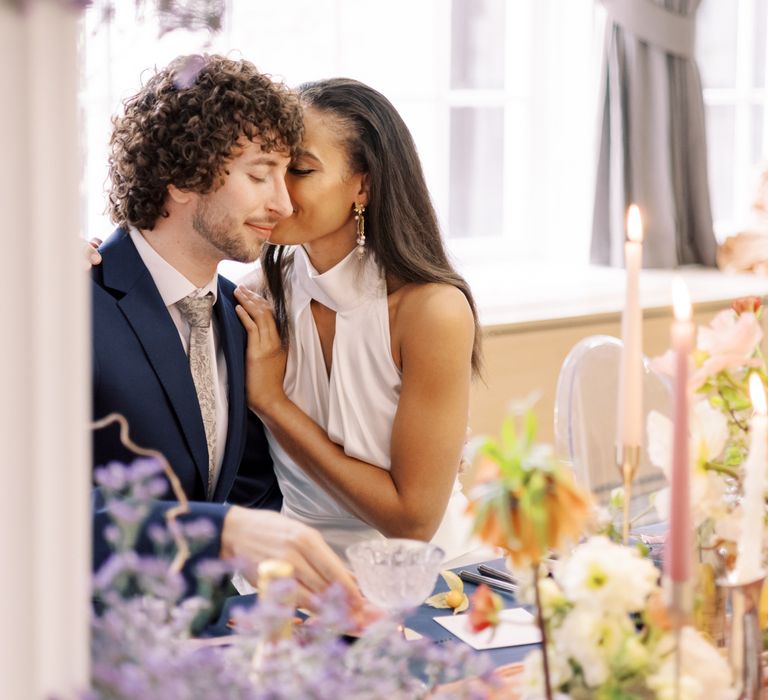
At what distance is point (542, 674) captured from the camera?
986 millimetres

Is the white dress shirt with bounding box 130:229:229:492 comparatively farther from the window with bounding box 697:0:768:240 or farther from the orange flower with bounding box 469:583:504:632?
the window with bounding box 697:0:768:240

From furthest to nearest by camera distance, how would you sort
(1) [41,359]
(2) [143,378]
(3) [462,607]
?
1. (2) [143,378]
2. (3) [462,607]
3. (1) [41,359]

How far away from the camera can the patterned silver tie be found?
2039mm

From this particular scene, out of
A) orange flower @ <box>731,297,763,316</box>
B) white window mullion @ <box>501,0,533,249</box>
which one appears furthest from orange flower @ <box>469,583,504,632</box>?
white window mullion @ <box>501,0,533,249</box>

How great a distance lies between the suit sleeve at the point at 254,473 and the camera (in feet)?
7.41

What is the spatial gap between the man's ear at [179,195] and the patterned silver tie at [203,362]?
17cm

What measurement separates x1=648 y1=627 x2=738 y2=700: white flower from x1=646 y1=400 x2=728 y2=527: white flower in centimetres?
24

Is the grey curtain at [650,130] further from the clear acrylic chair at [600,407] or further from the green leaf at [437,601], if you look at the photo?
the green leaf at [437,601]

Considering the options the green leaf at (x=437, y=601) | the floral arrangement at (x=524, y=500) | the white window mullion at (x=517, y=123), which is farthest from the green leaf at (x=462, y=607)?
the white window mullion at (x=517, y=123)

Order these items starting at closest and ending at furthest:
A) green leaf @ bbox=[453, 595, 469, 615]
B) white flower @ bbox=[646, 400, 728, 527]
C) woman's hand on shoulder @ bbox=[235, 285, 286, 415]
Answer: white flower @ bbox=[646, 400, 728, 527]
green leaf @ bbox=[453, 595, 469, 615]
woman's hand on shoulder @ bbox=[235, 285, 286, 415]

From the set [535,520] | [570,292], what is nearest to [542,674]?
[535,520]

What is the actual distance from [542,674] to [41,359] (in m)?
0.53

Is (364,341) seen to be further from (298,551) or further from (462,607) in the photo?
(298,551)

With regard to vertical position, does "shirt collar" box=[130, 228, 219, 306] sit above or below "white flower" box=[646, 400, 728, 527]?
above
